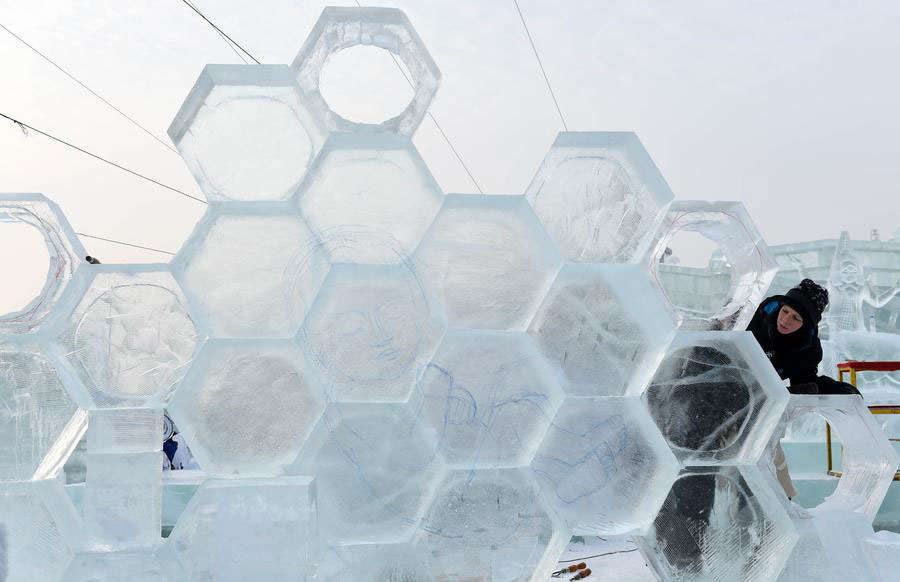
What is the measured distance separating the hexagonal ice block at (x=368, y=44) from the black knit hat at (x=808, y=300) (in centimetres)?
96

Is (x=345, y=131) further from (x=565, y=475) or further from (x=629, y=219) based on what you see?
(x=565, y=475)

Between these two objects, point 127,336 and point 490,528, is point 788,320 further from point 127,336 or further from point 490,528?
point 127,336

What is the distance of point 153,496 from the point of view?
A: 49.3 inches

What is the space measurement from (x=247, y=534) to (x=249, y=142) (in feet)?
2.21

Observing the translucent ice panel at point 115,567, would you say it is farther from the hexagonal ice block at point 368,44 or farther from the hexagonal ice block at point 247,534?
the hexagonal ice block at point 368,44

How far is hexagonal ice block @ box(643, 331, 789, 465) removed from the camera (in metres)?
1.33

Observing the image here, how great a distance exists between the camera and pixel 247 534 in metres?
1.18

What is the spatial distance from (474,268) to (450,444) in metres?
0.31

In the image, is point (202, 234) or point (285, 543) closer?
point (285, 543)

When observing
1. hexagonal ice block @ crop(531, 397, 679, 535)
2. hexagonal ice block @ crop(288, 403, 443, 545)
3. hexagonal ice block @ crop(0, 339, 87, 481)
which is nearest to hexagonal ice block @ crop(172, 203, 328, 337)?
hexagonal ice block @ crop(288, 403, 443, 545)

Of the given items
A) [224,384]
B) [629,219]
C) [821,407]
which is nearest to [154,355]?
[224,384]

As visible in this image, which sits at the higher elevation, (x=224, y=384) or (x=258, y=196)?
(x=258, y=196)

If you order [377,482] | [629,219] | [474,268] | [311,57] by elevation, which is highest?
[311,57]

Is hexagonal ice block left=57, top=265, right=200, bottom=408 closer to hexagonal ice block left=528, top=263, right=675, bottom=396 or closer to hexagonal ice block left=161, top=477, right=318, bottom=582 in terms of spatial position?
hexagonal ice block left=161, top=477, right=318, bottom=582
